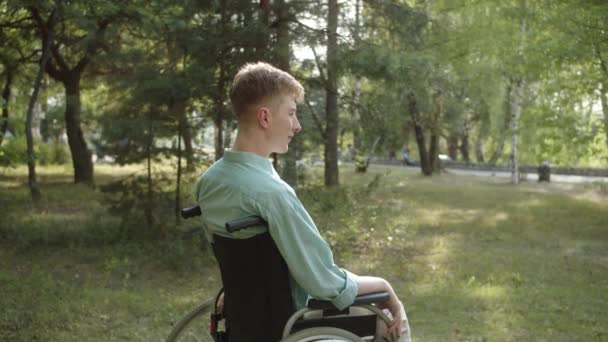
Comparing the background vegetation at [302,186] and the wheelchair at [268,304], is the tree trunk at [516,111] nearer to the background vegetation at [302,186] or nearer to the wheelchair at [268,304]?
the background vegetation at [302,186]

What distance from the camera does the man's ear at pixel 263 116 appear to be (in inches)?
95.3

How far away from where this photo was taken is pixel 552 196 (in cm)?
1761

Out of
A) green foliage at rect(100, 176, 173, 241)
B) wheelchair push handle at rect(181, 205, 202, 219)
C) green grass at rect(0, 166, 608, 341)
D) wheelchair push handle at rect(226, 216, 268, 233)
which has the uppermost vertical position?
wheelchair push handle at rect(226, 216, 268, 233)

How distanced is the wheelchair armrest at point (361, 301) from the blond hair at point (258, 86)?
787mm

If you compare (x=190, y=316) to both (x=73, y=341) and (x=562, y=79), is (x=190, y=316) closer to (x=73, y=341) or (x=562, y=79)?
(x=73, y=341)

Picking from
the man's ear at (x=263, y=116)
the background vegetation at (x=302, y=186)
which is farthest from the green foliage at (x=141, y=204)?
the man's ear at (x=263, y=116)

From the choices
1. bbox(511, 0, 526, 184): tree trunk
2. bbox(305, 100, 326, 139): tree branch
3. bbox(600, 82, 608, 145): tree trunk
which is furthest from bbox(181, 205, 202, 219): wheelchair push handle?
bbox(511, 0, 526, 184): tree trunk

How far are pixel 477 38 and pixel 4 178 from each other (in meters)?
14.9

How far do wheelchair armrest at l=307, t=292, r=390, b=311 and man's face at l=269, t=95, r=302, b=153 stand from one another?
2.02 ft

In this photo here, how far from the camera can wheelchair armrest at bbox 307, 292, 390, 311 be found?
8.07 ft

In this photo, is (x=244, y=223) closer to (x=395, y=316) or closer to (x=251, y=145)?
(x=251, y=145)

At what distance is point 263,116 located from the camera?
2.43m

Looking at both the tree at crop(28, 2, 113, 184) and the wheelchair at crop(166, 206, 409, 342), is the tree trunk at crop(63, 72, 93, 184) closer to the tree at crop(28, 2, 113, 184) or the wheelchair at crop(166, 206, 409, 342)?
the tree at crop(28, 2, 113, 184)

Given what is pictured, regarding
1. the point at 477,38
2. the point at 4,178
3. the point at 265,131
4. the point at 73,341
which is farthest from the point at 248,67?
the point at 4,178
